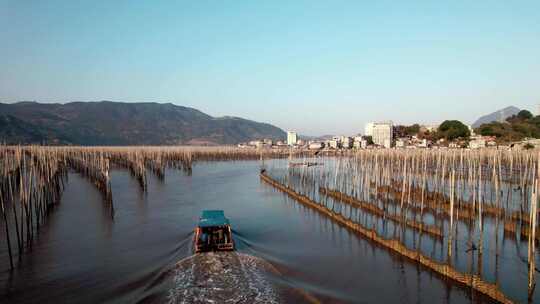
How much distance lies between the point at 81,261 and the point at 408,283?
875 centimetres

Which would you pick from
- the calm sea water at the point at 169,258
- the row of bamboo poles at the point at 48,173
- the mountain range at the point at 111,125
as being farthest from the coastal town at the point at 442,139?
the mountain range at the point at 111,125

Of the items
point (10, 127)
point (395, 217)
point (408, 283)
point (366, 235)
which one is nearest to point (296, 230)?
point (366, 235)

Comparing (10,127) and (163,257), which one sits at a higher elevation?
(10,127)

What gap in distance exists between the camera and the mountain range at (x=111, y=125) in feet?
421

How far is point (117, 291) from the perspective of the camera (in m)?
8.72

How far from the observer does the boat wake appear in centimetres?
802

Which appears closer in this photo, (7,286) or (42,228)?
(7,286)

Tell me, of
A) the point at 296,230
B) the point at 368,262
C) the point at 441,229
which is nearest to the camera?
the point at 368,262

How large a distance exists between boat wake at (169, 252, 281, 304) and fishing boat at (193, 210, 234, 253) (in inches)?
11.2

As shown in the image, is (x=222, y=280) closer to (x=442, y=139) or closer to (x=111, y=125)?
(x=442, y=139)

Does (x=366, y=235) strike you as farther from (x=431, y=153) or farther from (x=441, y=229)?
(x=431, y=153)

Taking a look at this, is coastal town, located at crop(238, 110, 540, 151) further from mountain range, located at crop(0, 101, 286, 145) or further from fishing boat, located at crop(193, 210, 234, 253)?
mountain range, located at crop(0, 101, 286, 145)

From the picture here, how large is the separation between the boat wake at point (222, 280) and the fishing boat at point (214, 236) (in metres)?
0.28

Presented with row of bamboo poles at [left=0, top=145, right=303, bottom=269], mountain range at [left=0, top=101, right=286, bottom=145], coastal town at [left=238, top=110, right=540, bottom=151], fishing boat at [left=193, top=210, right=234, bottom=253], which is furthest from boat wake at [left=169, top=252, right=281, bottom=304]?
mountain range at [left=0, top=101, right=286, bottom=145]
